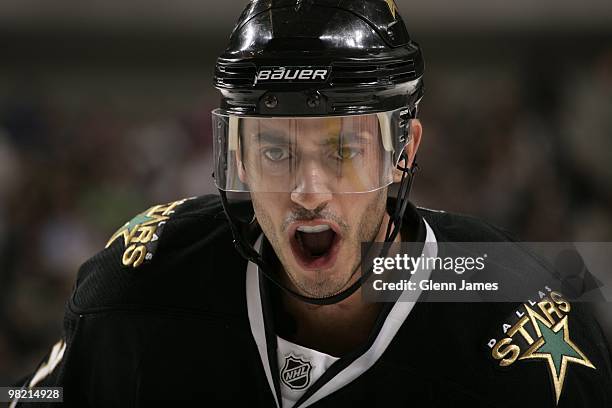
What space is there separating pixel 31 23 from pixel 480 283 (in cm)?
307

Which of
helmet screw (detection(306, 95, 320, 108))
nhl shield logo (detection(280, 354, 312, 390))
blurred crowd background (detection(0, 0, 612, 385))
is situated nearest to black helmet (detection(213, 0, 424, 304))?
helmet screw (detection(306, 95, 320, 108))

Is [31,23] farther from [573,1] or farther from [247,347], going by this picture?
[247,347]

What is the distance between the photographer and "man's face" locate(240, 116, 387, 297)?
179cm

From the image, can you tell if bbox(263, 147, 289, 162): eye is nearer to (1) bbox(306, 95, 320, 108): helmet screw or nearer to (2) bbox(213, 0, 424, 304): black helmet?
(2) bbox(213, 0, 424, 304): black helmet

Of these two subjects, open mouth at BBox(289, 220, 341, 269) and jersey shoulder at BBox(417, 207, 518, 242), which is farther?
jersey shoulder at BBox(417, 207, 518, 242)

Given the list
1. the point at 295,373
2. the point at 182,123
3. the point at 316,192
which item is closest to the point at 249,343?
the point at 295,373

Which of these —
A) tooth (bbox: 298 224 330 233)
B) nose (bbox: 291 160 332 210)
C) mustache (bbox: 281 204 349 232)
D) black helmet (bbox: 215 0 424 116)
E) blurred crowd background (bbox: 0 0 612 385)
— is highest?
black helmet (bbox: 215 0 424 116)

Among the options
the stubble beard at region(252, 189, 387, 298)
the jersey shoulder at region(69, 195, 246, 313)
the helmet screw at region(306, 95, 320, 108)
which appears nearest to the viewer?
the helmet screw at region(306, 95, 320, 108)

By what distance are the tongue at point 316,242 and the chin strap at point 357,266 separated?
0.07m

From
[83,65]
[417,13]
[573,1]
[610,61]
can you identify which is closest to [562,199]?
[610,61]

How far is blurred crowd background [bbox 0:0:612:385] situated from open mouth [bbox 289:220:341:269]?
1.35 meters

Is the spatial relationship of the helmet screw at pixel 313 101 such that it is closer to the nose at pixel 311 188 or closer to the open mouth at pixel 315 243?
the nose at pixel 311 188

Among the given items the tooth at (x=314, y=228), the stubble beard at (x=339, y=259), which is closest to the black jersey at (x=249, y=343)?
the stubble beard at (x=339, y=259)

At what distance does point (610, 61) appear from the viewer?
11.7ft
